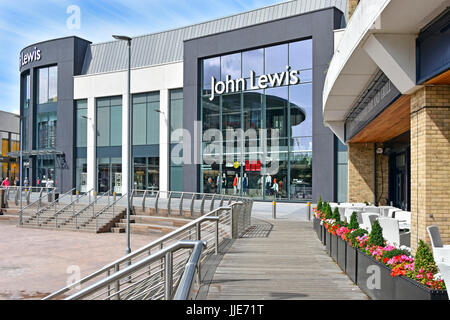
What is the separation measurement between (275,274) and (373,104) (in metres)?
5.88

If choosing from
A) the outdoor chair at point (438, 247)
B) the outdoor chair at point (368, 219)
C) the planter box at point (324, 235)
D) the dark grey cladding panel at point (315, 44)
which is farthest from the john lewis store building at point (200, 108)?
the outdoor chair at point (438, 247)

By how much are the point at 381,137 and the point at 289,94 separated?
1132 centimetres

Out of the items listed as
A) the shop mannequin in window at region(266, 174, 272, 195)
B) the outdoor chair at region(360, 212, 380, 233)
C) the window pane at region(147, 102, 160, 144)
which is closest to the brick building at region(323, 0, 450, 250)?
the outdoor chair at region(360, 212, 380, 233)

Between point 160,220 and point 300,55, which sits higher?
point 300,55

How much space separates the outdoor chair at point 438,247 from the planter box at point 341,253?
1606 millimetres

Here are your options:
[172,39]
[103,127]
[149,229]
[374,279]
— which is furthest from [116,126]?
[374,279]

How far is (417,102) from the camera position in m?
7.61

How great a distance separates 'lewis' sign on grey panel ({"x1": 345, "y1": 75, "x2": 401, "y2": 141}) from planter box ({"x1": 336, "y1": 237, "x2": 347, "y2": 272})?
303 cm

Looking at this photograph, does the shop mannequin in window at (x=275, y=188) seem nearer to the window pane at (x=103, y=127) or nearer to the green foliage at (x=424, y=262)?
the window pane at (x=103, y=127)

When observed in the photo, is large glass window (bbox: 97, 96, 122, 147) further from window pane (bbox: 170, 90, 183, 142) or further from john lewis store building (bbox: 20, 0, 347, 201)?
window pane (bbox: 170, 90, 183, 142)

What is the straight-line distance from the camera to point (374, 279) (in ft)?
19.7

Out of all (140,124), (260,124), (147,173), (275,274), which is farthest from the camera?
(140,124)

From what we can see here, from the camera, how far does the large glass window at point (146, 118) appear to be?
1368 inches

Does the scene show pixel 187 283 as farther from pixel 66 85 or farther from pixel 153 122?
pixel 66 85
